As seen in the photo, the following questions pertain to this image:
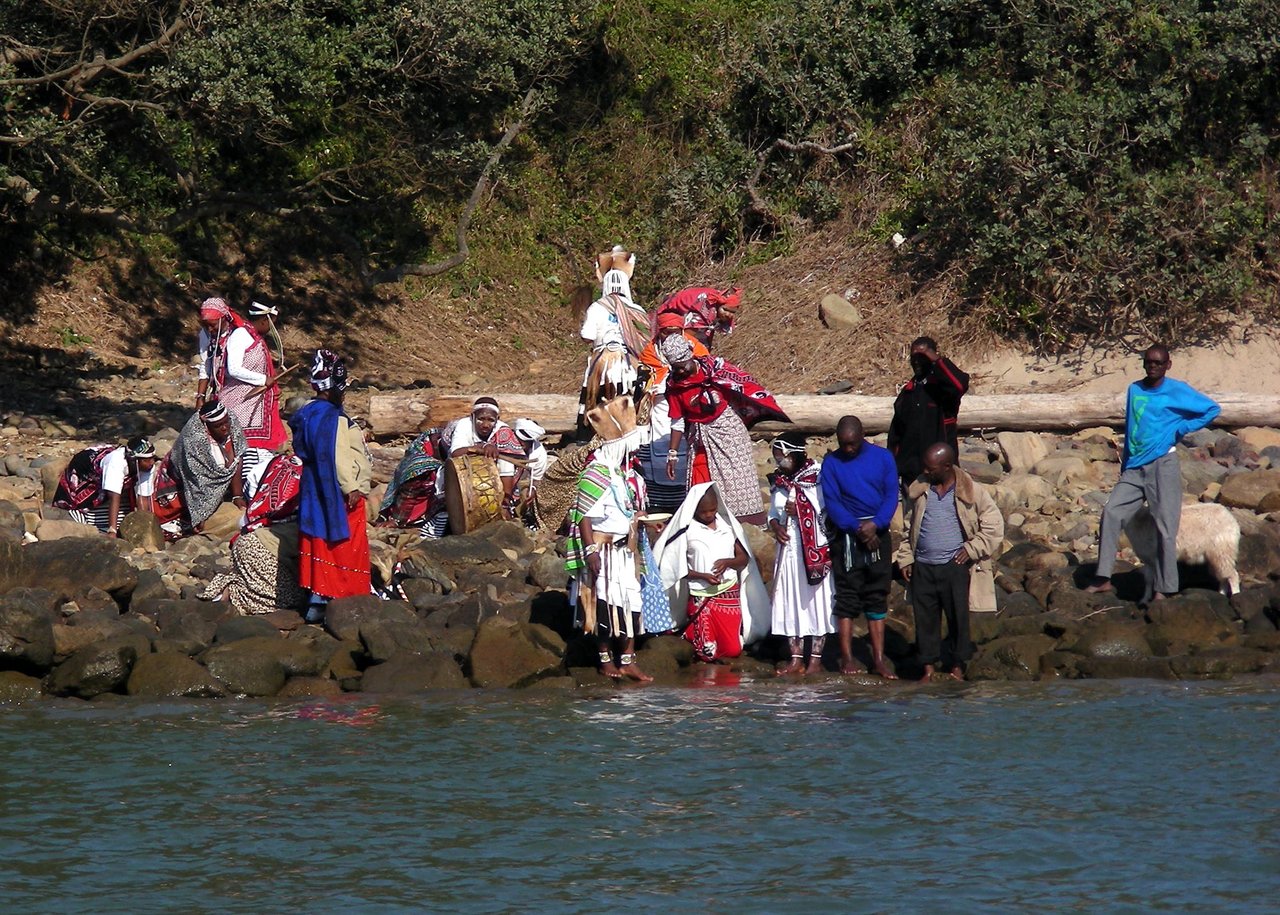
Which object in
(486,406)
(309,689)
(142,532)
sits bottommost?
(309,689)

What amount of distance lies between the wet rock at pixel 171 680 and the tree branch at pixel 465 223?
8712mm

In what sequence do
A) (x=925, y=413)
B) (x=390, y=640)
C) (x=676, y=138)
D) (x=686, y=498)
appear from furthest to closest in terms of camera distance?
(x=676, y=138) < (x=925, y=413) < (x=686, y=498) < (x=390, y=640)

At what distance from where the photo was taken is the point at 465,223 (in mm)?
20500

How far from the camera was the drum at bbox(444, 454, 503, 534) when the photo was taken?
1280 cm

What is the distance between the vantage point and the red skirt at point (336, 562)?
11328 millimetres

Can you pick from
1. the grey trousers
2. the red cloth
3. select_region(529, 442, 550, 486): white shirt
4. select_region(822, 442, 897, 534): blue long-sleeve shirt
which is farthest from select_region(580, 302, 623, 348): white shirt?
the grey trousers

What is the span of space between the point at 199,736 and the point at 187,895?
2.56 m

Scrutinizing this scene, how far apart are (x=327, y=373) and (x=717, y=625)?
294cm

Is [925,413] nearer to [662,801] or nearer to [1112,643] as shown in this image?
[1112,643]

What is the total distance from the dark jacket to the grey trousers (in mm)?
1125

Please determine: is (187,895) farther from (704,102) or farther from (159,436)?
(704,102)

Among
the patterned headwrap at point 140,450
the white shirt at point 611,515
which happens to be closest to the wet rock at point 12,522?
the patterned headwrap at point 140,450

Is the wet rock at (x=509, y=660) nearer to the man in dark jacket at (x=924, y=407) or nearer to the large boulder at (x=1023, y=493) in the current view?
the man in dark jacket at (x=924, y=407)

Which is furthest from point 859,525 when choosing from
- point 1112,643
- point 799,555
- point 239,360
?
point 239,360
